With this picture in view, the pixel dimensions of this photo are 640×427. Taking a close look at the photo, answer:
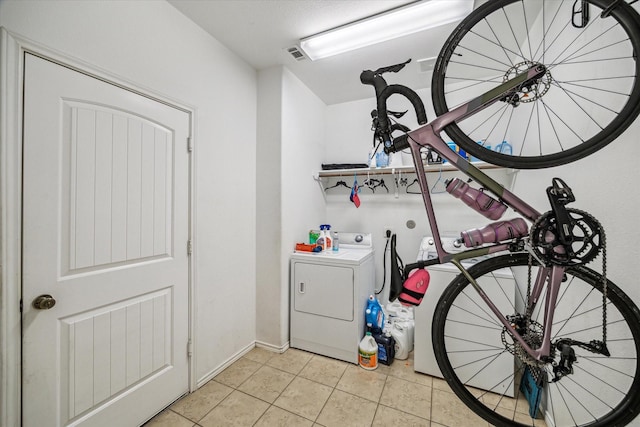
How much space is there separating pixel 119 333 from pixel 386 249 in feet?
7.84

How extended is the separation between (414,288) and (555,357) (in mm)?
599

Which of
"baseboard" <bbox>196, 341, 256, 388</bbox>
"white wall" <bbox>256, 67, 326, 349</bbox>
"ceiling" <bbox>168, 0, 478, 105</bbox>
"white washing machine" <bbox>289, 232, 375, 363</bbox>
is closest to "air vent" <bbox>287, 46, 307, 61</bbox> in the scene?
"ceiling" <bbox>168, 0, 478, 105</bbox>

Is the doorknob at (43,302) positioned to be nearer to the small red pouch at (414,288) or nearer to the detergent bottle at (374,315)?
the small red pouch at (414,288)

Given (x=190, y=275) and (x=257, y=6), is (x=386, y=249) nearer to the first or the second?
(x=190, y=275)

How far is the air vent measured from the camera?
2.08 m

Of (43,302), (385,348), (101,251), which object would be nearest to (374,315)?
(385,348)

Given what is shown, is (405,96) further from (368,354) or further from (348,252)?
(368,354)

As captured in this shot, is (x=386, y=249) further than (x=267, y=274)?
Yes

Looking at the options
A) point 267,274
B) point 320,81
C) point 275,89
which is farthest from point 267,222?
point 320,81

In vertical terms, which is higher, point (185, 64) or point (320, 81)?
point (320, 81)

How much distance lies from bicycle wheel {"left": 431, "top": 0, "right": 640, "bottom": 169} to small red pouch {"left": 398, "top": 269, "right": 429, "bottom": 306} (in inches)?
20.2

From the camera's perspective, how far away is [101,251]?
4.40 ft

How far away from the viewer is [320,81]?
264 centimetres

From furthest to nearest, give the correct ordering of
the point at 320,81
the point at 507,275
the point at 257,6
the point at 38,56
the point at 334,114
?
the point at 334,114, the point at 320,81, the point at 507,275, the point at 257,6, the point at 38,56
